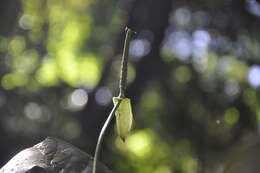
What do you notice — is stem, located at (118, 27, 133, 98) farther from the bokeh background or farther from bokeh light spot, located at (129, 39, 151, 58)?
bokeh light spot, located at (129, 39, 151, 58)

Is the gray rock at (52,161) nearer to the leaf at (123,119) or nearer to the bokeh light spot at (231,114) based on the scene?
the leaf at (123,119)

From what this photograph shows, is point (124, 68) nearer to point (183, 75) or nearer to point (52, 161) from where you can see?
point (52, 161)

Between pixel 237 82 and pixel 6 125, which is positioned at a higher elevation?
pixel 237 82

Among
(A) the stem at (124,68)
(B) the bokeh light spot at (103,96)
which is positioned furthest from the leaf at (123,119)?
(B) the bokeh light spot at (103,96)

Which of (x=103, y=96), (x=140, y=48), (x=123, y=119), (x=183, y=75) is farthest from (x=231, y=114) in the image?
A: (x=123, y=119)

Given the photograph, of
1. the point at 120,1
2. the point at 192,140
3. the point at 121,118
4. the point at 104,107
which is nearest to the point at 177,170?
the point at 192,140

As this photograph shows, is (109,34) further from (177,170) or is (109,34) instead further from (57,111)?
(177,170)
